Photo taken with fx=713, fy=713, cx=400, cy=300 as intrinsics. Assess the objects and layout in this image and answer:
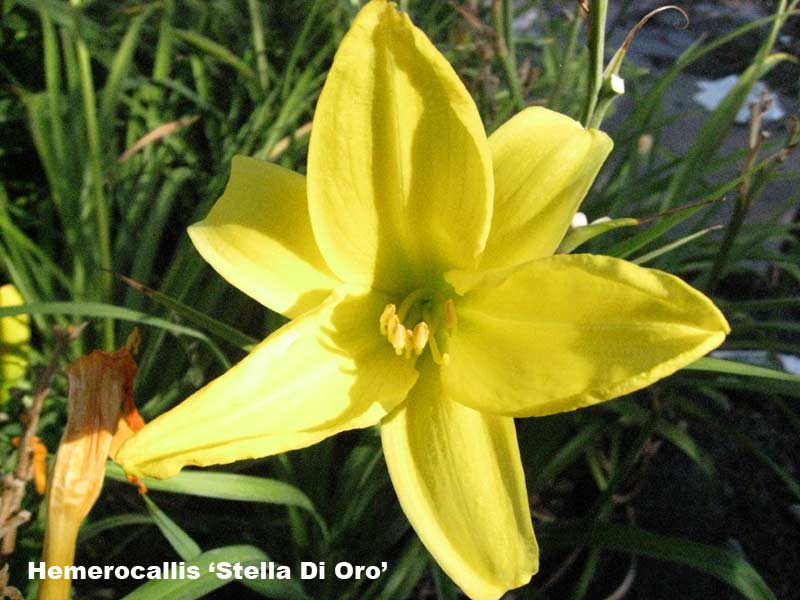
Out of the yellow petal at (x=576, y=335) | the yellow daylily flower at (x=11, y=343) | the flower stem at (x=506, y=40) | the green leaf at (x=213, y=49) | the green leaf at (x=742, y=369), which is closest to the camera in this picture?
the yellow petal at (x=576, y=335)

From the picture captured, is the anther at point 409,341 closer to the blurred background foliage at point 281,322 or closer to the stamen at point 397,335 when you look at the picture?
the stamen at point 397,335

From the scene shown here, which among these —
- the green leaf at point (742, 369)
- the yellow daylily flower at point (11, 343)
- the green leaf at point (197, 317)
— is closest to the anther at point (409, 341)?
the green leaf at point (197, 317)

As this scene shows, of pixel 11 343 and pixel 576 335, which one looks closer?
pixel 576 335

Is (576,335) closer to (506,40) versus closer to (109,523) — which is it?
(109,523)

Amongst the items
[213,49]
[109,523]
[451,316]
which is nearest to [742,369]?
[451,316]

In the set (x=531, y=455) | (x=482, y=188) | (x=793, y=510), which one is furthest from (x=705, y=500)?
(x=482, y=188)

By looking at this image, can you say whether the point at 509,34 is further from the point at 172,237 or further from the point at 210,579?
the point at 210,579
